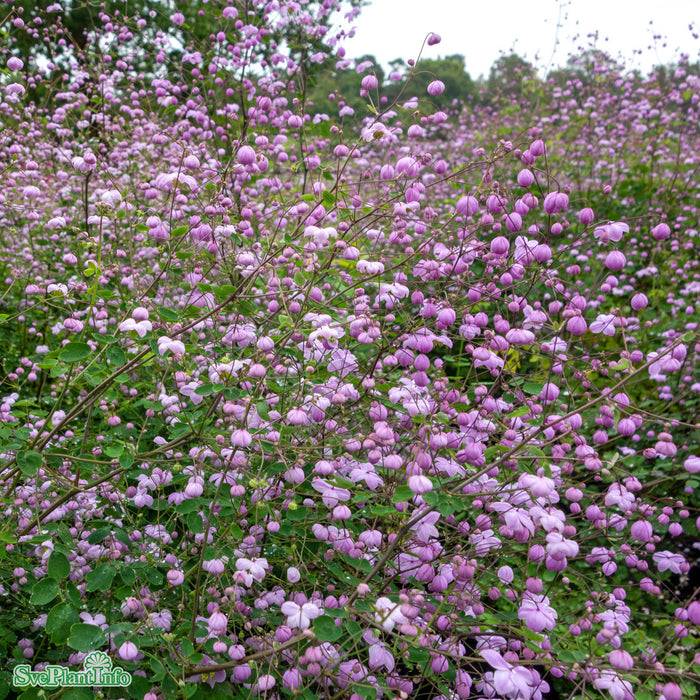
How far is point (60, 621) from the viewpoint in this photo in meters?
1.51

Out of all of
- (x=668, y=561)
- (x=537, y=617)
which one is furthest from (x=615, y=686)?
(x=668, y=561)

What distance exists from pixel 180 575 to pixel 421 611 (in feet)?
2.44

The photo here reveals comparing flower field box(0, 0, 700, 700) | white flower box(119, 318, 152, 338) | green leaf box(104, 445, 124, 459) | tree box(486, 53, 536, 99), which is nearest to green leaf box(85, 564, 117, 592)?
flower field box(0, 0, 700, 700)

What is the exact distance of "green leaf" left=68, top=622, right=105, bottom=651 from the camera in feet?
4.73

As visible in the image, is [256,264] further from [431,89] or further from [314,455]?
[431,89]

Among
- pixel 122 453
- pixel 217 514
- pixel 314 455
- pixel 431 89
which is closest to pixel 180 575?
pixel 217 514

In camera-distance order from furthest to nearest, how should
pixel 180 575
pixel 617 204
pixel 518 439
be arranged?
pixel 617 204 < pixel 518 439 < pixel 180 575

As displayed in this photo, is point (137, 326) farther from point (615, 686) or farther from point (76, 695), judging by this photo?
point (615, 686)

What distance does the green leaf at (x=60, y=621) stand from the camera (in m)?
1.49

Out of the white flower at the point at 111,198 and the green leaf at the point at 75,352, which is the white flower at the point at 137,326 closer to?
the green leaf at the point at 75,352

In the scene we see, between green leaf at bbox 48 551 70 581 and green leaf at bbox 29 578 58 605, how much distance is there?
0.02 metres

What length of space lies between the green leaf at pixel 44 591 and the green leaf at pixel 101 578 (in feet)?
0.34

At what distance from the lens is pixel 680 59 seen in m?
6.76

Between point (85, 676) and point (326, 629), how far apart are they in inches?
29.7
